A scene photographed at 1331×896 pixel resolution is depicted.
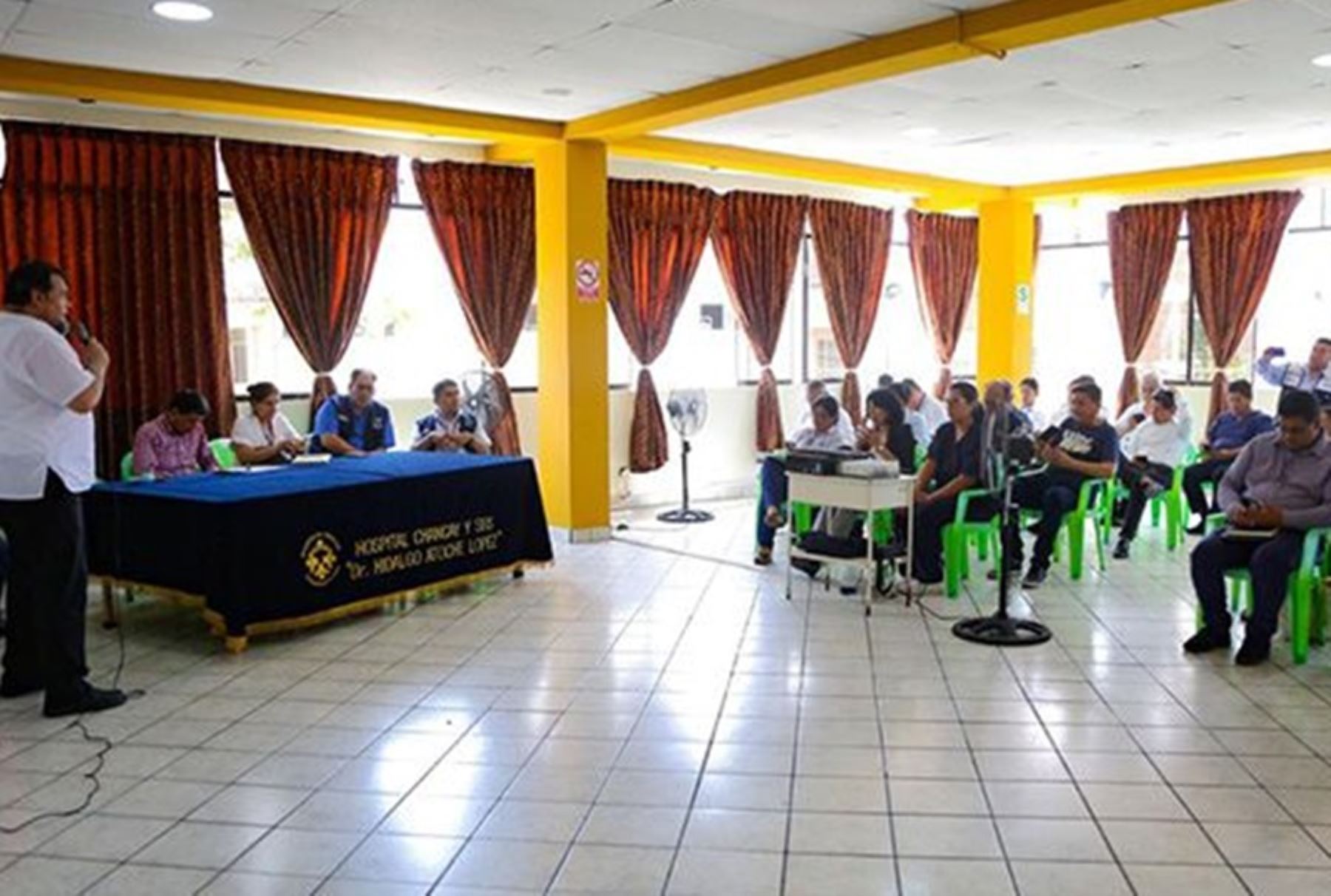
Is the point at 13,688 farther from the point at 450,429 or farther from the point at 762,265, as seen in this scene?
the point at 762,265

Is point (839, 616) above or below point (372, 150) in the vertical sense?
below

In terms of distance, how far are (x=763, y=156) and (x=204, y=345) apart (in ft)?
14.3

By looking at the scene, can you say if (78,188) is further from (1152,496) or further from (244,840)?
(1152,496)

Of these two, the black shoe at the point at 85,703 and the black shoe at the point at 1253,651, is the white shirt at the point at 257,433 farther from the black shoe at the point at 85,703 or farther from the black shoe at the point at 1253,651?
the black shoe at the point at 1253,651

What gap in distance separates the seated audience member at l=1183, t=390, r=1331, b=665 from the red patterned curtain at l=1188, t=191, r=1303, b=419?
18.3 ft

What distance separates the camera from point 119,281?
6.71 meters

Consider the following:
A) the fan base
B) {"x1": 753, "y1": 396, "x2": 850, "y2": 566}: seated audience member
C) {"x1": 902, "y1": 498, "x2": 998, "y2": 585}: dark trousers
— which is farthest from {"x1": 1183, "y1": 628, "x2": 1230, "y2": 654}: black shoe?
the fan base

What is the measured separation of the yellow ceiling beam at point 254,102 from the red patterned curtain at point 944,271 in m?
Result: 4.85

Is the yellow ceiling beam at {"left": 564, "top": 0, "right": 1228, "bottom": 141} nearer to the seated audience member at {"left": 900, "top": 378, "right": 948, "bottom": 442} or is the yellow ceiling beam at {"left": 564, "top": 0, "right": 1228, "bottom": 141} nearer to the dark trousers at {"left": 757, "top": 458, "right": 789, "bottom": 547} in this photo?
the dark trousers at {"left": 757, "top": 458, "right": 789, "bottom": 547}

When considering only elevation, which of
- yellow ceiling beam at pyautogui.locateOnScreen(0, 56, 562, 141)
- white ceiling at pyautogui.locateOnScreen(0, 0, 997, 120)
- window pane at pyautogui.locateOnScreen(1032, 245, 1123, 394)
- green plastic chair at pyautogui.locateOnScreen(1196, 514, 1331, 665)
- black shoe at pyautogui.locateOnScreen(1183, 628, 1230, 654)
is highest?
white ceiling at pyautogui.locateOnScreen(0, 0, 997, 120)

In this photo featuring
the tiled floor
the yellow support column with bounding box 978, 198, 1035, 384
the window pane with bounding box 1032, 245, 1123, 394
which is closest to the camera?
the tiled floor

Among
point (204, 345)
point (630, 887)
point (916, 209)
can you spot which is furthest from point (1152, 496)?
point (204, 345)

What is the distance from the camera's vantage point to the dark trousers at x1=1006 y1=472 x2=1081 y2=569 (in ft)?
20.7

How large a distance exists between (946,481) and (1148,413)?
2.83m
